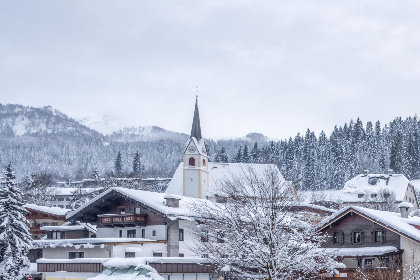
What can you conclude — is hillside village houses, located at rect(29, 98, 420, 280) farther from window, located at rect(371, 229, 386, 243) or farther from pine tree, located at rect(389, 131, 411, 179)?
pine tree, located at rect(389, 131, 411, 179)

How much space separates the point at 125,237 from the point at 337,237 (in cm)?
1675

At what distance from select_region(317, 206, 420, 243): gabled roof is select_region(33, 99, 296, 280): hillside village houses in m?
5.64

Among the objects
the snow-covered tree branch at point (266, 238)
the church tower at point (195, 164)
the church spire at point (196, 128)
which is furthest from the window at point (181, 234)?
the church spire at point (196, 128)

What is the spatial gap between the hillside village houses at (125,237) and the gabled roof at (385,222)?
5644 mm

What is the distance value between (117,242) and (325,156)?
14949cm

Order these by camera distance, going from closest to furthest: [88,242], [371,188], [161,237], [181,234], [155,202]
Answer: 1. [88,242]
2. [161,237]
3. [181,234]
4. [155,202]
5. [371,188]

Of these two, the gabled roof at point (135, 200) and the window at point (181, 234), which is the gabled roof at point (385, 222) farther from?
the gabled roof at point (135, 200)

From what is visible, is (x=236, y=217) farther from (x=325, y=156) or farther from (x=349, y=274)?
(x=325, y=156)

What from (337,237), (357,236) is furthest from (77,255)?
(357,236)

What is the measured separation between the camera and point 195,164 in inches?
4658

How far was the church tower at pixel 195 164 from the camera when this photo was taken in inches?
4604

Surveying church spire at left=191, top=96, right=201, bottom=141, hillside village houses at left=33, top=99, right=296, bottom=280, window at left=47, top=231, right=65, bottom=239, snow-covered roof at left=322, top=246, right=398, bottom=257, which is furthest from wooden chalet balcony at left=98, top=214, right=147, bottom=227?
church spire at left=191, top=96, right=201, bottom=141

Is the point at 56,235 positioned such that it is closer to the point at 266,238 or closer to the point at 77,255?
the point at 77,255

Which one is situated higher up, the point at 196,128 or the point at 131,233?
the point at 196,128
